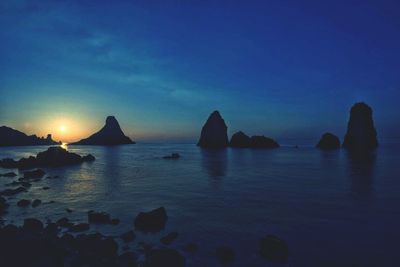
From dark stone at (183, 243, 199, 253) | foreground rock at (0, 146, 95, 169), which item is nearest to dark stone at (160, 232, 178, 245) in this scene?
dark stone at (183, 243, 199, 253)

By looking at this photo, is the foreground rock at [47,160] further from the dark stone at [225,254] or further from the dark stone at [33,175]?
the dark stone at [225,254]

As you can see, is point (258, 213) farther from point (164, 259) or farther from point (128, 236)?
point (164, 259)

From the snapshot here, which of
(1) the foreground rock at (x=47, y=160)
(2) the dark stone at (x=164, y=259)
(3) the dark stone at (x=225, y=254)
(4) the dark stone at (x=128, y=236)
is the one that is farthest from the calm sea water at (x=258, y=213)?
(1) the foreground rock at (x=47, y=160)

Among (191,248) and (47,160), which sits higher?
(47,160)

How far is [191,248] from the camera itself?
61.7 feet

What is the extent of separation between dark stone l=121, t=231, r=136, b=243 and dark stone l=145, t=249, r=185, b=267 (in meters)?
3.85

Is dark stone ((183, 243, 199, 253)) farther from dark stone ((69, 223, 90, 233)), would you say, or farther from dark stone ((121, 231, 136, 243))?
dark stone ((69, 223, 90, 233))

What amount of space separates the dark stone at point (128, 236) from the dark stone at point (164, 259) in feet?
12.6

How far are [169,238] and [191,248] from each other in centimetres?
228

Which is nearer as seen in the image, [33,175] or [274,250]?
[274,250]

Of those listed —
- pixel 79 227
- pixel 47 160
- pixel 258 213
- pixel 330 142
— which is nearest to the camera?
pixel 79 227

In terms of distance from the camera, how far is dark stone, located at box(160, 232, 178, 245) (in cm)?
1995

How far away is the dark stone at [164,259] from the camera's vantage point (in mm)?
15805

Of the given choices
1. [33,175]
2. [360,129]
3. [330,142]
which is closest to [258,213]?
[33,175]
